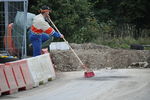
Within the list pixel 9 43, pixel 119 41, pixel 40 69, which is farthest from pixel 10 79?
pixel 119 41

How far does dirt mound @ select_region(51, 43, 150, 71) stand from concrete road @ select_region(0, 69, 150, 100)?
200 cm

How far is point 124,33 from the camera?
3197 centimetres

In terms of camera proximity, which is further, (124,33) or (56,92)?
(124,33)

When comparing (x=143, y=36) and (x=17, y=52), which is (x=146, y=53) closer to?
(x=17, y=52)

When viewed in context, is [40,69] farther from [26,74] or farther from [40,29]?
[40,29]

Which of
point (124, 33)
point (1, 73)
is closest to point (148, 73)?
point (1, 73)

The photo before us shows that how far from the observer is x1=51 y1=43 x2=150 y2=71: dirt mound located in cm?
1905

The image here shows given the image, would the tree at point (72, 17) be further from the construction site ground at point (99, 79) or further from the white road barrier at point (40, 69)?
the white road barrier at point (40, 69)

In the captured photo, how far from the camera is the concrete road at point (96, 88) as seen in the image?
12.3 m

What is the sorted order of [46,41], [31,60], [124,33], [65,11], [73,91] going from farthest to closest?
[124,33], [65,11], [46,41], [31,60], [73,91]

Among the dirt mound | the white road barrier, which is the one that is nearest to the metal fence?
the dirt mound

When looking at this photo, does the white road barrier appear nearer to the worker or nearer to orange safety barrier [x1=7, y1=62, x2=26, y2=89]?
orange safety barrier [x1=7, y1=62, x2=26, y2=89]

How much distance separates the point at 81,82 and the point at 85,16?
1505 cm

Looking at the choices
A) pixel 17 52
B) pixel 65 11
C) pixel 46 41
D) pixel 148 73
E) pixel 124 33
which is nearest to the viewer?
pixel 148 73
